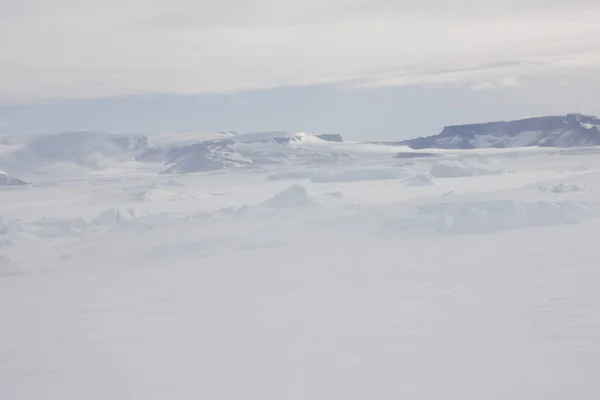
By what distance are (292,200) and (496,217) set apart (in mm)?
7342

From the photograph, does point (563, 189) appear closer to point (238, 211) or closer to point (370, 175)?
point (238, 211)

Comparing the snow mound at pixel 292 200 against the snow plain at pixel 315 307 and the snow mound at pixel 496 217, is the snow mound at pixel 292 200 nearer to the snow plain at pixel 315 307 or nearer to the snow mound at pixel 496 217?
the snow plain at pixel 315 307

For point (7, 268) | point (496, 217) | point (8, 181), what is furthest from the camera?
point (8, 181)

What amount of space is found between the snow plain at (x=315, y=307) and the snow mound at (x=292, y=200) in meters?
3.41

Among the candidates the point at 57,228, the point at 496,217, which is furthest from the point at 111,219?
the point at 496,217

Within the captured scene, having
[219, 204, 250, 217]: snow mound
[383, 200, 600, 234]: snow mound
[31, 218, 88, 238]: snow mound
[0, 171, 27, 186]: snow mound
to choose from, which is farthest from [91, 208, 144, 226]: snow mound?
[0, 171, 27, 186]: snow mound

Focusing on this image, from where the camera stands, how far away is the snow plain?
5.36 meters

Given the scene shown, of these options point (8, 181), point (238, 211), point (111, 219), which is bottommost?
point (8, 181)

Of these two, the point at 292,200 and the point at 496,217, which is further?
the point at 292,200

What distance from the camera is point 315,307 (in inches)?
307

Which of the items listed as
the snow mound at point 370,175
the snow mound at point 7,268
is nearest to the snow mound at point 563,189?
the snow mound at point 7,268

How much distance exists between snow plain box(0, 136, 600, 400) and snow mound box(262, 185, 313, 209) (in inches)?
134

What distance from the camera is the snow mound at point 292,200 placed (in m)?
19.4

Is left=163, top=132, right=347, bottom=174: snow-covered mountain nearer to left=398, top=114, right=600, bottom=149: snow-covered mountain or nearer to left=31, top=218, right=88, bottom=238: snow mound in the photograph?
left=398, top=114, right=600, bottom=149: snow-covered mountain
